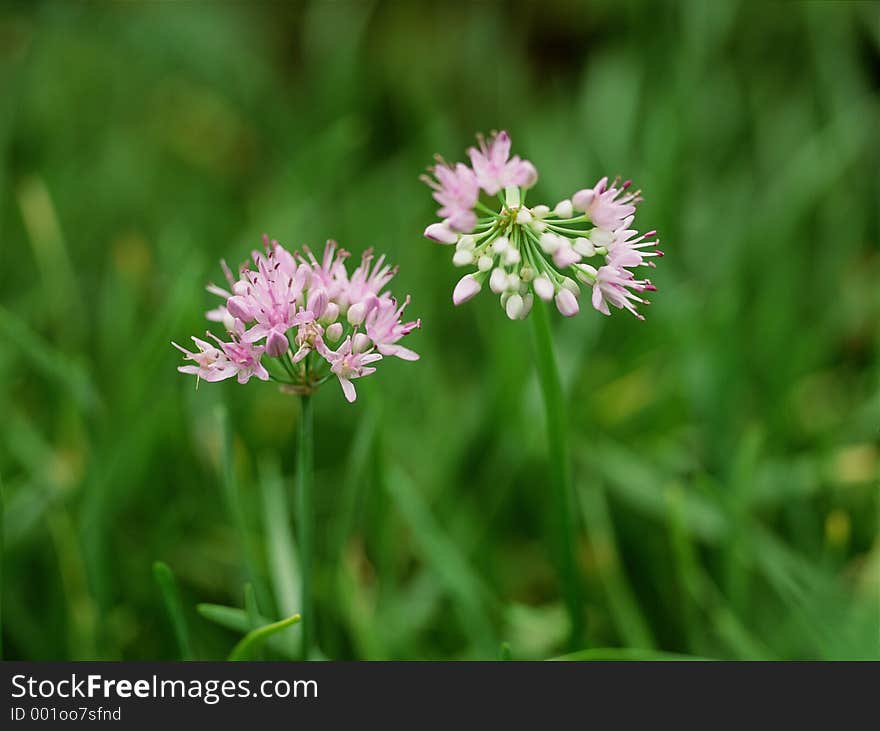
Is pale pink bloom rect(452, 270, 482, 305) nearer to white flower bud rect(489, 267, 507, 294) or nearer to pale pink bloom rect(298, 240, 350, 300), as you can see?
white flower bud rect(489, 267, 507, 294)

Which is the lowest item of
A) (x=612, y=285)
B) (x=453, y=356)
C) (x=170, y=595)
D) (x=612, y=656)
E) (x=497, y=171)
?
(x=612, y=656)

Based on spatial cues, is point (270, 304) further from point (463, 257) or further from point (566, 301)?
point (566, 301)

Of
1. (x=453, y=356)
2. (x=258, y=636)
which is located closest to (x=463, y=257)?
(x=258, y=636)

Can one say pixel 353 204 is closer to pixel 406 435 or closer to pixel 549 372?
pixel 406 435

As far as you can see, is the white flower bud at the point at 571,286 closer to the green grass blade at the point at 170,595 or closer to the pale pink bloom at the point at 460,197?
the pale pink bloom at the point at 460,197

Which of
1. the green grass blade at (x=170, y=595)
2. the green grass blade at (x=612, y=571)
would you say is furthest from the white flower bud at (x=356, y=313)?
the green grass blade at (x=612, y=571)

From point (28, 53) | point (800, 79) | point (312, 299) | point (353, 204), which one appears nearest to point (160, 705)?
point (312, 299)

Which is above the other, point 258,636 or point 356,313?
point 356,313

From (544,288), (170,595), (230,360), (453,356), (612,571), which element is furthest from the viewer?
(453,356)
